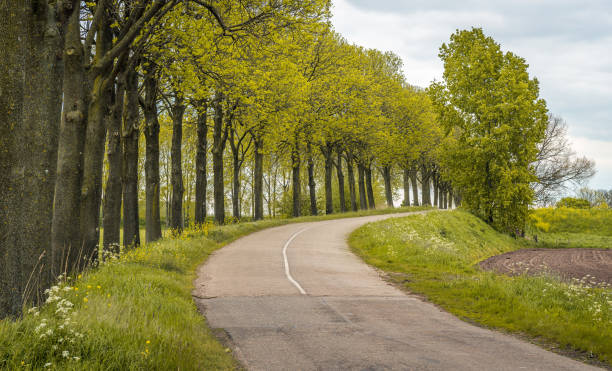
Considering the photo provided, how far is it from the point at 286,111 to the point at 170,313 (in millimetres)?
24515

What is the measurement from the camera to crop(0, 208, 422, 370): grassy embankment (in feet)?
15.5

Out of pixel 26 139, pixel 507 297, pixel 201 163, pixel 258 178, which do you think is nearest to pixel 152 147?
pixel 201 163

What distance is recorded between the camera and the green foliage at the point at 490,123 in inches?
1337

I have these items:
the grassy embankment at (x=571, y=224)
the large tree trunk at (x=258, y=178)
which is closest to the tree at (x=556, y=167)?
the grassy embankment at (x=571, y=224)

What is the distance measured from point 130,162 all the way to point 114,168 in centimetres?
307

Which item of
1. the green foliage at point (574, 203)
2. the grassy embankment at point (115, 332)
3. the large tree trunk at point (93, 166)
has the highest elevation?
the large tree trunk at point (93, 166)

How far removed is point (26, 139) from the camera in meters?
6.60

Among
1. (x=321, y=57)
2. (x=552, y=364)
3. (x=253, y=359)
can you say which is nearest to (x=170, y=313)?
(x=253, y=359)

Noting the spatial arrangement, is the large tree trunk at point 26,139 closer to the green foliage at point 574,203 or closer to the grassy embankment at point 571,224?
the grassy embankment at point 571,224

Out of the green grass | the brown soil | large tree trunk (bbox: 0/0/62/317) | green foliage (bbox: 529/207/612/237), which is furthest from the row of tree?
green foliage (bbox: 529/207/612/237)

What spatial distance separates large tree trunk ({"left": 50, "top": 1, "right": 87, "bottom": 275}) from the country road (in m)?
3.35

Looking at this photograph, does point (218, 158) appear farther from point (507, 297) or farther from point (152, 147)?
point (507, 297)

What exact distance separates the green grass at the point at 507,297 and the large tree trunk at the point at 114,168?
31.3ft

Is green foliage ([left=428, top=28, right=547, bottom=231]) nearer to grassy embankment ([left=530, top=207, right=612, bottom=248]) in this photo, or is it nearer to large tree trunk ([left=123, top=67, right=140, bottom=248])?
grassy embankment ([left=530, top=207, right=612, bottom=248])
